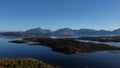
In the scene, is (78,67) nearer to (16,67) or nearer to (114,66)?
(114,66)

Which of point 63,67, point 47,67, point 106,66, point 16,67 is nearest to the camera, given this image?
point 16,67

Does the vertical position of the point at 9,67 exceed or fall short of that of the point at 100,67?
it exceeds it

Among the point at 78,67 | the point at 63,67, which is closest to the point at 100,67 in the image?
the point at 78,67

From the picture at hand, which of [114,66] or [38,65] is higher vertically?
[38,65]

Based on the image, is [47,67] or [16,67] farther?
[47,67]

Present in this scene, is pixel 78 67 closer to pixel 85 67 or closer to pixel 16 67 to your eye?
pixel 85 67

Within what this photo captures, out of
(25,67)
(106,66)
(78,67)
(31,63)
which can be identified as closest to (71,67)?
(78,67)

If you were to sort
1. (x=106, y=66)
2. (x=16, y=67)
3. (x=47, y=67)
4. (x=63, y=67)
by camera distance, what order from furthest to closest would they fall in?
(x=106, y=66) < (x=63, y=67) < (x=47, y=67) < (x=16, y=67)

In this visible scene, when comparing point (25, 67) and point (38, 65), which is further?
point (38, 65)
